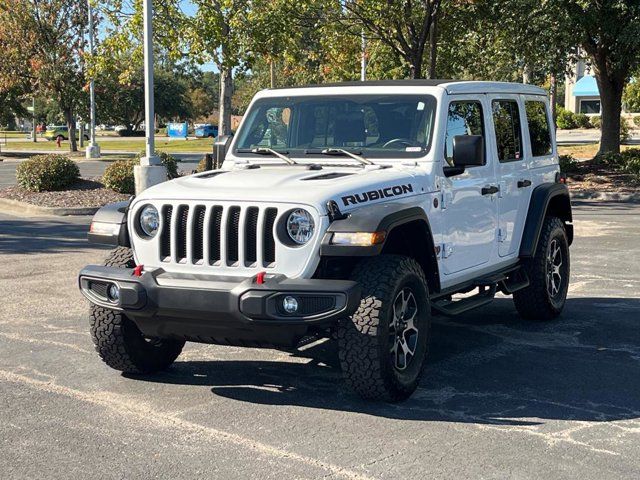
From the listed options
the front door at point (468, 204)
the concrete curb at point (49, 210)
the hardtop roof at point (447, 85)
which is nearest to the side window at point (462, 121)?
the front door at point (468, 204)

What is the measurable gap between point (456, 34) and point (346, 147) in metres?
19.7

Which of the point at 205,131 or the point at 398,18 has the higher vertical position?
the point at 398,18

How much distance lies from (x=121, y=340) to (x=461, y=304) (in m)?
2.40

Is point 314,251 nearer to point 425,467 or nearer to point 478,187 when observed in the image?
point 425,467

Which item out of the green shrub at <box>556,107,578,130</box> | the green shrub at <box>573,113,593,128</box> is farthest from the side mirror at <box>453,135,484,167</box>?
the green shrub at <box>573,113,593,128</box>

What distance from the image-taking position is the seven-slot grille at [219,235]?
5328mm

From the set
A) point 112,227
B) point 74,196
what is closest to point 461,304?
point 112,227

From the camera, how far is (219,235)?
17.9 ft

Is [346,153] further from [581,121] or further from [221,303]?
[581,121]

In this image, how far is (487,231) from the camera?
7012mm

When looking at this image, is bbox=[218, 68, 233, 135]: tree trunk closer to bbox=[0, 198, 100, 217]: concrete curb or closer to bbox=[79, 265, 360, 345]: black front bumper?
bbox=[0, 198, 100, 217]: concrete curb

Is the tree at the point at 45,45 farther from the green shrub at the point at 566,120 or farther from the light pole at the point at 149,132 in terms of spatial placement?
the green shrub at the point at 566,120

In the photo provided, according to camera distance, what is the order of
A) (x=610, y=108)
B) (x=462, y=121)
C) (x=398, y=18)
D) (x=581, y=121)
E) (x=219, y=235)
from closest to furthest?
(x=219, y=235), (x=462, y=121), (x=398, y=18), (x=610, y=108), (x=581, y=121)

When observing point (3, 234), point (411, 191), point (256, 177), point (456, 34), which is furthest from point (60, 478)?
point (456, 34)
